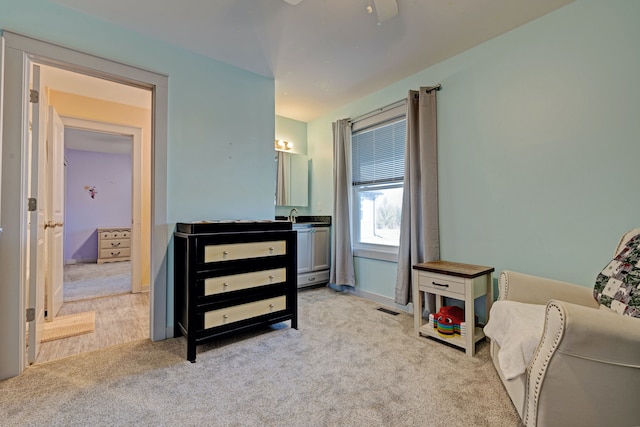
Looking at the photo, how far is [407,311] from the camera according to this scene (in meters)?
3.07

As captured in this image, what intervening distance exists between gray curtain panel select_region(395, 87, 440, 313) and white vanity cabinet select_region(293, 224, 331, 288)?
1.33 meters

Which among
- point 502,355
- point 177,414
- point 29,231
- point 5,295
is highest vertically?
point 29,231

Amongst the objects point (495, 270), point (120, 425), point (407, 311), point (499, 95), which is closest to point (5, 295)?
point (120, 425)

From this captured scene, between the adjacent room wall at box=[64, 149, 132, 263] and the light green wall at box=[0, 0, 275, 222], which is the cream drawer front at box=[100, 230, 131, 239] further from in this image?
the light green wall at box=[0, 0, 275, 222]

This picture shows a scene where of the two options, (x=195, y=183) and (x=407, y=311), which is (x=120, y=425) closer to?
(x=195, y=183)

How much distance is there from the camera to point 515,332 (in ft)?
4.83

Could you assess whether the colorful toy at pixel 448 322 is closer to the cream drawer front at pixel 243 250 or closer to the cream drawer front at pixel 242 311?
the cream drawer front at pixel 242 311

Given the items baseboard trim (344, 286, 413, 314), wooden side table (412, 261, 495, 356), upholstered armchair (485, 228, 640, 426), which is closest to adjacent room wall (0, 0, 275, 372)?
baseboard trim (344, 286, 413, 314)

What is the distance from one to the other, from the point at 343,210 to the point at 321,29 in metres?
2.10

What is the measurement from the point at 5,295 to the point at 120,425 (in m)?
1.23

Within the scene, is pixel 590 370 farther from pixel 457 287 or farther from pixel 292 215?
pixel 292 215

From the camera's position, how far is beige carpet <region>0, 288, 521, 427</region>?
1.46 metres

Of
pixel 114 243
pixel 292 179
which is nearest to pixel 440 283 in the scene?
pixel 292 179

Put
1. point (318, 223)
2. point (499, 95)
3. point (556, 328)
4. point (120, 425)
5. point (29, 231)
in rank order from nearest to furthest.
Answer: point (556, 328)
point (120, 425)
point (29, 231)
point (499, 95)
point (318, 223)
